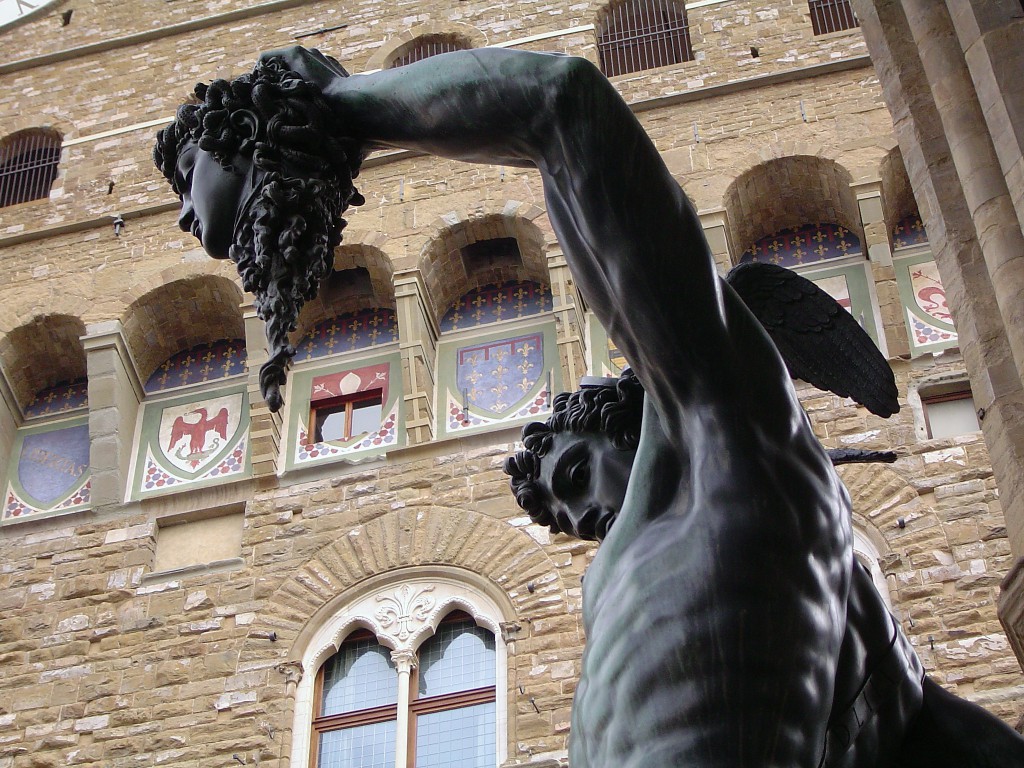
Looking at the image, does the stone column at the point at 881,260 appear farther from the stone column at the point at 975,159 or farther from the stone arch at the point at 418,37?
the stone column at the point at 975,159

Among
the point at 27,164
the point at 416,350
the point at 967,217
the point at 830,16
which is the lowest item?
the point at 967,217

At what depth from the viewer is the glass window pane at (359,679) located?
11102 mm

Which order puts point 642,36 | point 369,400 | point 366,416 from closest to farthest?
point 366,416 < point 369,400 < point 642,36

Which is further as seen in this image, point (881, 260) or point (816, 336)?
point (881, 260)

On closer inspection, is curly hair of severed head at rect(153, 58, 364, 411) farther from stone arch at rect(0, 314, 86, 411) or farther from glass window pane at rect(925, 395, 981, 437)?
stone arch at rect(0, 314, 86, 411)

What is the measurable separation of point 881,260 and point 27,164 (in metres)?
7.20

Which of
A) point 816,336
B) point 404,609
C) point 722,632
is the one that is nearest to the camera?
point 722,632

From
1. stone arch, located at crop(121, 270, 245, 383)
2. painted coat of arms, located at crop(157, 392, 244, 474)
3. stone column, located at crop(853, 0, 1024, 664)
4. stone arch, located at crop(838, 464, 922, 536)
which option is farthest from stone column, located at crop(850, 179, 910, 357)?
stone column, located at crop(853, 0, 1024, 664)

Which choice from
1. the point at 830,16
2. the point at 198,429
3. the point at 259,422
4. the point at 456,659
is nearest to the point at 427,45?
the point at 830,16

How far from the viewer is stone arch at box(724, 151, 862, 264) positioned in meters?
13.2

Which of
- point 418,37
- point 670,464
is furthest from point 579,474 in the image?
point 418,37

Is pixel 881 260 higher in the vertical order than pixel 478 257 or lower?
lower

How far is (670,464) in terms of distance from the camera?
1.86m

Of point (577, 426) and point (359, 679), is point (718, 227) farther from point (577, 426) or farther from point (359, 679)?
point (577, 426)
